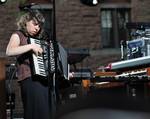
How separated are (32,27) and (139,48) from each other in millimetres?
2269

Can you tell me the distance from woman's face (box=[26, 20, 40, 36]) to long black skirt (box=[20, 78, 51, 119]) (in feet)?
1.66

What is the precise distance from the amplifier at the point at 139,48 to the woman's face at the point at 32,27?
2107 mm

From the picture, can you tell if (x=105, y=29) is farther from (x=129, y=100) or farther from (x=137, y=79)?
(x=129, y=100)

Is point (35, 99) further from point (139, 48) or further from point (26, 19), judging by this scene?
point (139, 48)

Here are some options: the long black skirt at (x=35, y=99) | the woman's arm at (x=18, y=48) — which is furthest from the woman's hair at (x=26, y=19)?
the long black skirt at (x=35, y=99)

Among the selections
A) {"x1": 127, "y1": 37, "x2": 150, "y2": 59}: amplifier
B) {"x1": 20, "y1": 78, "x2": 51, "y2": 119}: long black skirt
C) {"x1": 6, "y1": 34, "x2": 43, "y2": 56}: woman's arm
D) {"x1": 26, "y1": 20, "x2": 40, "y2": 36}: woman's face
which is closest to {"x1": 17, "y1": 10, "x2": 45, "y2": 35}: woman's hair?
{"x1": 26, "y1": 20, "x2": 40, "y2": 36}: woman's face

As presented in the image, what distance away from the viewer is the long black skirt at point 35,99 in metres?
5.44

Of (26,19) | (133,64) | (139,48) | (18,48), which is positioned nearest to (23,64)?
(18,48)

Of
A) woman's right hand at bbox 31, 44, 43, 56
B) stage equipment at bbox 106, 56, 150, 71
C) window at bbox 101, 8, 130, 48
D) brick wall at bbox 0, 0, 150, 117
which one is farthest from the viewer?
window at bbox 101, 8, 130, 48

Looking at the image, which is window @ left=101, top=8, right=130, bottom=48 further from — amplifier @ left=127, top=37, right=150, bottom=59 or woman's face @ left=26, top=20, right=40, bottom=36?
woman's face @ left=26, top=20, right=40, bottom=36

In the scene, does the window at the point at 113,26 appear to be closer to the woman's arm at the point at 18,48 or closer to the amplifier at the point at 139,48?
the amplifier at the point at 139,48

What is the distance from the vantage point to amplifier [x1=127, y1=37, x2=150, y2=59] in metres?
7.23

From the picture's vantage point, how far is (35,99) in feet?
18.0

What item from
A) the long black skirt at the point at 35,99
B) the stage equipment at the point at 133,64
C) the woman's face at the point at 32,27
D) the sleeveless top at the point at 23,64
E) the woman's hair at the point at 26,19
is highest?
the woman's hair at the point at 26,19
